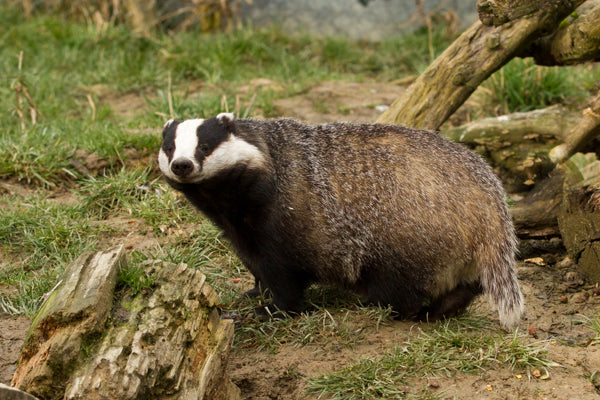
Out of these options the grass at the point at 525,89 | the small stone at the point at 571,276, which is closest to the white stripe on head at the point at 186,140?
the small stone at the point at 571,276

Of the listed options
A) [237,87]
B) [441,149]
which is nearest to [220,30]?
[237,87]

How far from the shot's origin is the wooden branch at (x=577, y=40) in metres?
4.70

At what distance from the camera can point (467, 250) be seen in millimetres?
3928

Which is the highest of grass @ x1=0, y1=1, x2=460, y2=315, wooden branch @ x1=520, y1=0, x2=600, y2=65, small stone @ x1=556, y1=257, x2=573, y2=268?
wooden branch @ x1=520, y1=0, x2=600, y2=65

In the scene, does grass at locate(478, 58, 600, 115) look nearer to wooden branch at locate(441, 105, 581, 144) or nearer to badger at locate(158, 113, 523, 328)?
wooden branch at locate(441, 105, 581, 144)

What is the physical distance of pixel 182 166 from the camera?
3734 mm

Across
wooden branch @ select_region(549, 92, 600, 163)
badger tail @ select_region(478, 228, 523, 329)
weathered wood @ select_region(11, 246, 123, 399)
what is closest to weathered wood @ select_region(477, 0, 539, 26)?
wooden branch @ select_region(549, 92, 600, 163)

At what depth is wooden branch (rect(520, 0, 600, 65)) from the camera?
4703 mm

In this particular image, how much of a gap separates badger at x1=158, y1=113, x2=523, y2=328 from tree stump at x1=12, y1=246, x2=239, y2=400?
0.78 metres

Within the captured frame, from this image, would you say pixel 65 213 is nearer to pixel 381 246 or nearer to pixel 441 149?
pixel 381 246

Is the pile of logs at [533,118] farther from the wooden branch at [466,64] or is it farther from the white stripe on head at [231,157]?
the white stripe on head at [231,157]

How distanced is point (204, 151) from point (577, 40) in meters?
2.91

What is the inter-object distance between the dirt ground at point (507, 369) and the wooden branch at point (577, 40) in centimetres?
146

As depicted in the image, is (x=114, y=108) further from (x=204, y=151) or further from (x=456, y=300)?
(x=456, y=300)
